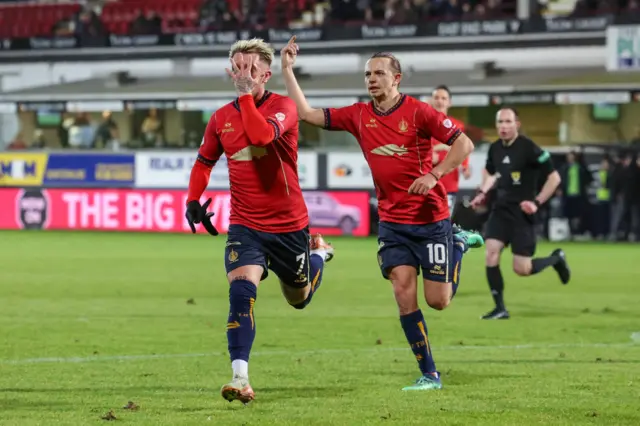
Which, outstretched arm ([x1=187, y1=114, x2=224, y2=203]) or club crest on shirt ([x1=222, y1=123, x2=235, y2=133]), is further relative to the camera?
outstretched arm ([x1=187, y1=114, x2=224, y2=203])

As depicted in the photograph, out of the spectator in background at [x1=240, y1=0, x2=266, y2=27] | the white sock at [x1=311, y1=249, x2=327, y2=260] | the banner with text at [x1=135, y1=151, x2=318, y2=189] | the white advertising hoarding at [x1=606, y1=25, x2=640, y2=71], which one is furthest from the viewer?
the spectator in background at [x1=240, y1=0, x2=266, y2=27]

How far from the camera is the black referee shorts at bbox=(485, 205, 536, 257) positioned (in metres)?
14.1

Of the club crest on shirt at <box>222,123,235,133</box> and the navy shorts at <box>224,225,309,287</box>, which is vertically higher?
the club crest on shirt at <box>222,123,235,133</box>

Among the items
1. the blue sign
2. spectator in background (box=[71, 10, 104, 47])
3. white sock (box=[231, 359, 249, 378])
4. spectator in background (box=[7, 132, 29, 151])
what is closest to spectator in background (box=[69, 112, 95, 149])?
spectator in background (box=[7, 132, 29, 151])

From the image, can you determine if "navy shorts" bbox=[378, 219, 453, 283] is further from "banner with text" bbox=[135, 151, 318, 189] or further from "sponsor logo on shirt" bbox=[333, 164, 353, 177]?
"banner with text" bbox=[135, 151, 318, 189]

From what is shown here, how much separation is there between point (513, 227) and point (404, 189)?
5401 mm

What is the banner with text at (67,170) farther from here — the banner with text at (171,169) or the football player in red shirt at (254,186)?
the football player in red shirt at (254,186)

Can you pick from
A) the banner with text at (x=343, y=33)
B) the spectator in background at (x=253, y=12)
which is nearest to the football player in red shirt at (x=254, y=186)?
the banner with text at (x=343, y=33)

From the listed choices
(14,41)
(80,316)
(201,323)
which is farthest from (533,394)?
(14,41)

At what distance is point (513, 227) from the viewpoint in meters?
14.1

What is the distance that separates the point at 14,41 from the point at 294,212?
36.9m

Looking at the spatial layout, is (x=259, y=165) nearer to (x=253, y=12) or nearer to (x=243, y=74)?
(x=243, y=74)

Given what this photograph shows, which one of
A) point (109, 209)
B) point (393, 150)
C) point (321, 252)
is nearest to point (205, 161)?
point (393, 150)

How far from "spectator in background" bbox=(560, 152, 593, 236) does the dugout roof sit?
10.4 feet
